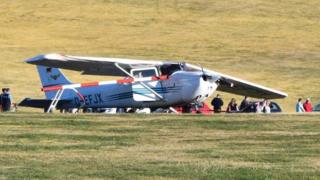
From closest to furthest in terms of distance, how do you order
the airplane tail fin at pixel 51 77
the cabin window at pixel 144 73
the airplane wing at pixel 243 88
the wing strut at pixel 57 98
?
the cabin window at pixel 144 73, the wing strut at pixel 57 98, the airplane wing at pixel 243 88, the airplane tail fin at pixel 51 77

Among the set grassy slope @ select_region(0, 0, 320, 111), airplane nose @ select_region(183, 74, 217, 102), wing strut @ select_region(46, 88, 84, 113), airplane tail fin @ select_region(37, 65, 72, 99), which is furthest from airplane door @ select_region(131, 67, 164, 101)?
grassy slope @ select_region(0, 0, 320, 111)

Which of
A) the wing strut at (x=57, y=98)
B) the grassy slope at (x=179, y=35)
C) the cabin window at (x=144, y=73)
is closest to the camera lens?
the cabin window at (x=144, y=73)

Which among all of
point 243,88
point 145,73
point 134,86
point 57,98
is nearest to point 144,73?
point 145,73

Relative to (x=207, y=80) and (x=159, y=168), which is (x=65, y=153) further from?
(x=207, y=80)

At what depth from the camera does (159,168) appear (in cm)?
1482

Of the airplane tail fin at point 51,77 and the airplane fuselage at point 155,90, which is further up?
the airplane tail fin at point 51,77

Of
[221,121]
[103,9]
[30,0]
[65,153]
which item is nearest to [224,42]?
[103,9]

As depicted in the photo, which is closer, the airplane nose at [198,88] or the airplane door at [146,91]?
the airplane nose at [198,88]

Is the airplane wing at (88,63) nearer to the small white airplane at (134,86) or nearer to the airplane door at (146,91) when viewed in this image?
the small white airplane at (134,86)

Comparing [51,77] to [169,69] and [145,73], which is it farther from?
[169,69]

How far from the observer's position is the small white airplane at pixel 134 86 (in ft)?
103

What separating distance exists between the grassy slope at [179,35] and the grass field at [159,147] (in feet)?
108

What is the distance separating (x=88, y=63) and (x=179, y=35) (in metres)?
41.2

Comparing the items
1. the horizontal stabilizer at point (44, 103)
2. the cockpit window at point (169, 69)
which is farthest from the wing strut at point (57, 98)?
the cockpit window at point (169, 69)
